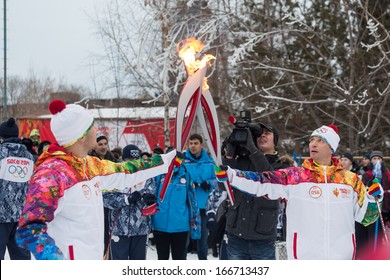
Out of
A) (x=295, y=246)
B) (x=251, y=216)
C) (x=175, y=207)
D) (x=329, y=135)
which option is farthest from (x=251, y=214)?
(x=175, y=207)

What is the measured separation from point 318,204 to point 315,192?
0.07 metres

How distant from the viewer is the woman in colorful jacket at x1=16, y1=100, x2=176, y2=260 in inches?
99.9

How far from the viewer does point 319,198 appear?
3.49 meters

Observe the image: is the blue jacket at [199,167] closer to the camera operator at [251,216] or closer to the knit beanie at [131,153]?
the knit beanie at [131,153]

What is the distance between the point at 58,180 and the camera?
271cm

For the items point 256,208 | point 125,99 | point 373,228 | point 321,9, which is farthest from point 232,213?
point 125,99

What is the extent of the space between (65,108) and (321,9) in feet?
36.2

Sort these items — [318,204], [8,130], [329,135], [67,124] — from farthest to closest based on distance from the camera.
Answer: [8,130] < [329,135] < [318,204] < [67,124]

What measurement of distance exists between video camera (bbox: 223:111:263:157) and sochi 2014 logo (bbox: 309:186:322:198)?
1.78 feet

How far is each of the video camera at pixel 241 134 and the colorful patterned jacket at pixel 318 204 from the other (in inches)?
11.1

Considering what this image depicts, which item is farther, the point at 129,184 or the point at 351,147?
the point at 351,147

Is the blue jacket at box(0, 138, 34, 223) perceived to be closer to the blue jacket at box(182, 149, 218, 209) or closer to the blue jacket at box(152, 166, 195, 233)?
the blue jacket at box(152, 166, 195, 233)

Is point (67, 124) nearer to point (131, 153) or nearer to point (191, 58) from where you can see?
point (191, 58)
